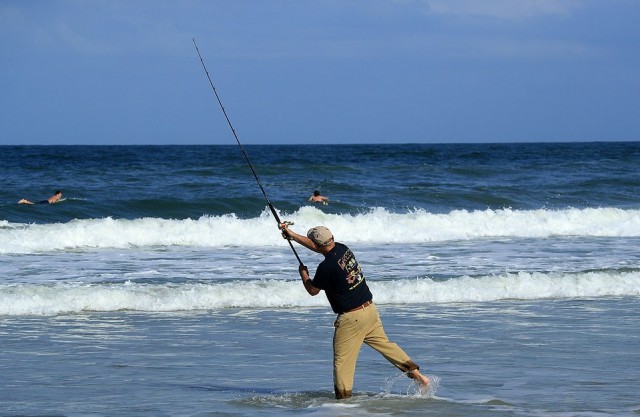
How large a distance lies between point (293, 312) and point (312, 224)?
1183 centimetres

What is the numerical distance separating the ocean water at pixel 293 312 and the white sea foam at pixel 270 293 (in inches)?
1.1

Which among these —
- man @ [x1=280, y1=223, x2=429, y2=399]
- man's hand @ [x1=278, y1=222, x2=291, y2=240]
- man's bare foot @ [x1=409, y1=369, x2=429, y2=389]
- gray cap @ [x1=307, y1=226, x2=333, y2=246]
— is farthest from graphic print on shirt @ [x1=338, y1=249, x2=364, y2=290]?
man's bare foot @ [x1=409, y1=369, x2=429, y2=389]

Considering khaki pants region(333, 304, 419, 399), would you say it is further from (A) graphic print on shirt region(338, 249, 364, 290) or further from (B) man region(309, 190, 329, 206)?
(B) man region(309, 190, 329, 206)

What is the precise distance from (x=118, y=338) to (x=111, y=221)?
11220mm

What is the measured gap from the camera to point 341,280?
7480 mm

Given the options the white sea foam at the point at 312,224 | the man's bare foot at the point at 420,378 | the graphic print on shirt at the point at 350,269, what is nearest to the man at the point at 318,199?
the white sea foam at the point at 312,224

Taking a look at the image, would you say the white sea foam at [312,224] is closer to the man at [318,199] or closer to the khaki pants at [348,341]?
the man at [318,199]

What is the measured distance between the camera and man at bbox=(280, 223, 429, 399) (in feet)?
24.4

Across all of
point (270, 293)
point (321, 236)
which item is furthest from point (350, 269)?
point (270, 293)

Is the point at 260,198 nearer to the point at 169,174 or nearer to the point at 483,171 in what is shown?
the point at 169,174

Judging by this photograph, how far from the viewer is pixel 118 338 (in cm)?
1047

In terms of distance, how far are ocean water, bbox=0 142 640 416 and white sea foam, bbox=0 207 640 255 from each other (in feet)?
0.23

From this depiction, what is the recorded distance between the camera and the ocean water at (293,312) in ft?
26.1

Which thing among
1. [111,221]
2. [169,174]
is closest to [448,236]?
[111,221]
